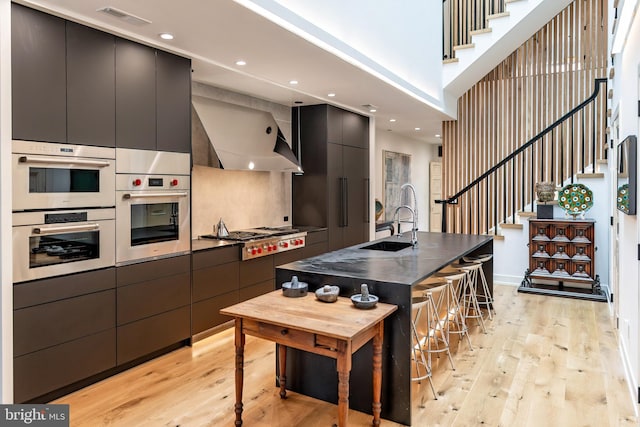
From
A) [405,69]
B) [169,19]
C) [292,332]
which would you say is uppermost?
[405,69]

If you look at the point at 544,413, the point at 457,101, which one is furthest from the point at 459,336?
the point at 457,101

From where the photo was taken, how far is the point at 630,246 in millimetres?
3139

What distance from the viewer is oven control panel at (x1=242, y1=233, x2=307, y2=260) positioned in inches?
178

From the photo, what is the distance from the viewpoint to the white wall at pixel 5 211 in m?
2.58

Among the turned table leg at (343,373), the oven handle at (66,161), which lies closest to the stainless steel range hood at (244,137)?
the oven handle at (66,161)

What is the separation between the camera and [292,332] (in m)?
2.41

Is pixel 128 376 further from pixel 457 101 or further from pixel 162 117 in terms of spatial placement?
pixel 457 101

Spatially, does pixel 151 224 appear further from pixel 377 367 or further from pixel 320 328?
pixel 377 367

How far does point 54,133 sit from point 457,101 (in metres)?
6.39

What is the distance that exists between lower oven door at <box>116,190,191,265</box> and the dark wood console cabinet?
15.0ft

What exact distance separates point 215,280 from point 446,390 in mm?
2272

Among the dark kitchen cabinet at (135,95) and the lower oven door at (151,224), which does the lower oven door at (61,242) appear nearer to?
the lower oven door at (151,224)

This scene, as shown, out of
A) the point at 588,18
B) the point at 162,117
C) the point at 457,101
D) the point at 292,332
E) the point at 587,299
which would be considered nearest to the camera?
the point at 292,332

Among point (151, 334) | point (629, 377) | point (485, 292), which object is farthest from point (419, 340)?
point (151, 334)
